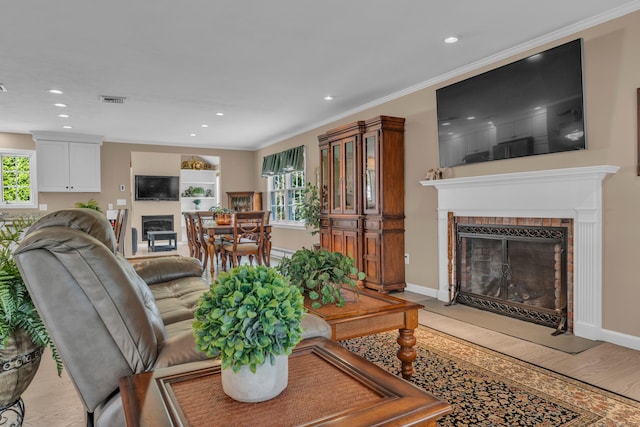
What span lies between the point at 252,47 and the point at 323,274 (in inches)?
90.9

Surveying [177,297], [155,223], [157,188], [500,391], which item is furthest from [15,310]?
[157,188]

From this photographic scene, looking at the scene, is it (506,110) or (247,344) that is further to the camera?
(506,110)

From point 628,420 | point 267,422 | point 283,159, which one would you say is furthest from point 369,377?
point 283,159

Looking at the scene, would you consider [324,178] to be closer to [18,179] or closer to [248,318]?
[248,318]

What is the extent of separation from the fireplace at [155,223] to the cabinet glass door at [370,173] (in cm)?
749

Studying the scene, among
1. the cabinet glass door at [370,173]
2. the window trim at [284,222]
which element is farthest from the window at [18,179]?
the cabinet glass door at [370,173]

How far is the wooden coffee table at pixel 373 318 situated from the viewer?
2092 mm

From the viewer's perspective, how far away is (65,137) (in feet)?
24.3

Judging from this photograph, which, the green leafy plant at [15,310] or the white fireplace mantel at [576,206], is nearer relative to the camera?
the green leafy plant at [15,310]

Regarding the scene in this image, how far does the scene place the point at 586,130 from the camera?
315 cm

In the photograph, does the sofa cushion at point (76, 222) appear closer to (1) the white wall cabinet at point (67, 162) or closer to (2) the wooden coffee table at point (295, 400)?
(2) the wooden coffee table at point (295, 400)

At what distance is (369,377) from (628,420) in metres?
1.70

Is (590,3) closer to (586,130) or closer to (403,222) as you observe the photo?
(586,130)

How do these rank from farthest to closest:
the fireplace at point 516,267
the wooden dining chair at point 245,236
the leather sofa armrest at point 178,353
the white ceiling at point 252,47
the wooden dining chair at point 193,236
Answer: the wooden dining chair at point 193,236
the wooden dining chair at point 245,236
the fireplace at point 516,267
the white ceiling at point 252,47
the leather sofa armrest at point 178,353
